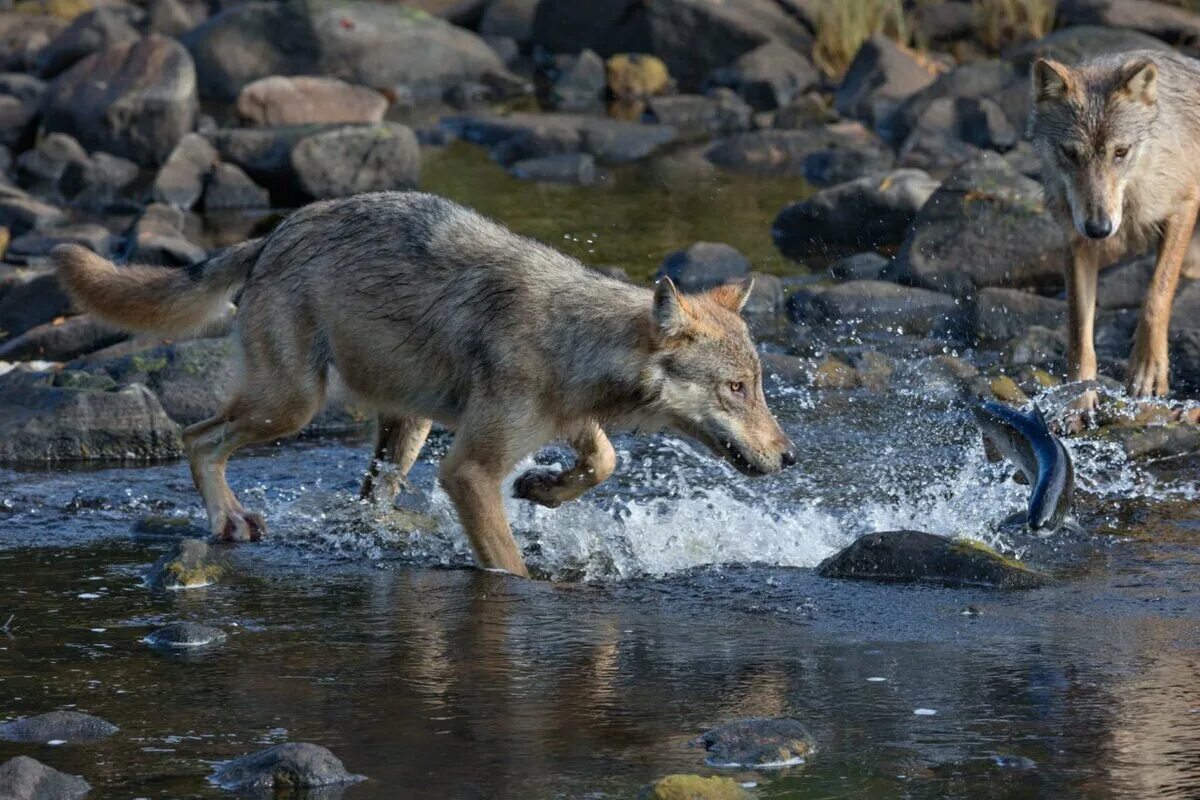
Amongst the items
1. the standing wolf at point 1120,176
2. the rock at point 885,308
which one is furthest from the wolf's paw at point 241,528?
the rock at point 885,308

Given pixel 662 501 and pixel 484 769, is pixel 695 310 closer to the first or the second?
pixel 662 501

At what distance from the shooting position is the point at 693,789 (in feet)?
16.6

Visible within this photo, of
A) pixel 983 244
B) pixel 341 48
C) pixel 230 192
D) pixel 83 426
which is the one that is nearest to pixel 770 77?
pixel 341 48

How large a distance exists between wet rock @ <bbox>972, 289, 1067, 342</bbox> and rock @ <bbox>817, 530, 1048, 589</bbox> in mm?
5474

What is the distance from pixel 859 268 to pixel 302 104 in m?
9.11

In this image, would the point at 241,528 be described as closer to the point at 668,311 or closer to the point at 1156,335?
the point at 668,311

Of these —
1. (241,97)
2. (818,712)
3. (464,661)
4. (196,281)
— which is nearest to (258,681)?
(464,661)

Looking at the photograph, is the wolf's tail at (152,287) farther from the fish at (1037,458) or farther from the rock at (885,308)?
the rock at (885,308)

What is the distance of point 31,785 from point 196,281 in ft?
14.2

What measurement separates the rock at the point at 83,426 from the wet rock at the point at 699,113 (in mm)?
14334

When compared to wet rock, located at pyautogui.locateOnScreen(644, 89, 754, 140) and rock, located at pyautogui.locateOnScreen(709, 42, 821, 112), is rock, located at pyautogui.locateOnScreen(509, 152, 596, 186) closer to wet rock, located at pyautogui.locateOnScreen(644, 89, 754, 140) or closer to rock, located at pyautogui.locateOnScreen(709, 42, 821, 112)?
wet rock, located at pyautogui.locateOnScreen(644, 89, 754, 140)

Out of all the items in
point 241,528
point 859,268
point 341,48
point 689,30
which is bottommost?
point 241,528

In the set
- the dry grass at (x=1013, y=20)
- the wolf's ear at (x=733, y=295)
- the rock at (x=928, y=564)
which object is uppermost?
the dry grass at (x=1013, y=20)

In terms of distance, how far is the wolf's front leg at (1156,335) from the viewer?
35.2 ft
